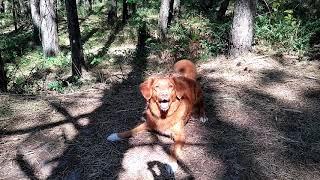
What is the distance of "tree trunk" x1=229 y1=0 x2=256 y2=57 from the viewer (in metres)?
7.40

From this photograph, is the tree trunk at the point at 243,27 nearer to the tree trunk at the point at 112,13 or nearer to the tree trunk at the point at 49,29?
the tree trunk at the point at 49,29

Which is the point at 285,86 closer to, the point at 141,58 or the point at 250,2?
the point at 250,2

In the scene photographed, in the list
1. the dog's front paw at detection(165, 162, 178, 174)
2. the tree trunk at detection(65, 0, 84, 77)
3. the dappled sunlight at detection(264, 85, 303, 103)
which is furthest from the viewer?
the tree trunk at detection(65, 0, 84, 77)

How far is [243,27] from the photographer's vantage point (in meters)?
7.45

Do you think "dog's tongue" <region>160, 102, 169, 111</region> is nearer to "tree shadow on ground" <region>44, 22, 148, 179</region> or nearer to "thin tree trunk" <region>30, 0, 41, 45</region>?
"tree shadow on ground" <region>44, 22, 148, 179</region>

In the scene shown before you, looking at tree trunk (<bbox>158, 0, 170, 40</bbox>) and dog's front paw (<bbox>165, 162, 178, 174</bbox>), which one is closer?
dog's front paw (<bbox>165, 162, 178, 174</bbox>)

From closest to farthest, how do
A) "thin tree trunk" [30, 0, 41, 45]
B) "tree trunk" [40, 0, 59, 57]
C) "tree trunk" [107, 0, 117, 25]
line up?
"tree trunk" [40, 0, 59, 57] → "thin tree trunk" [30, 0, 41, 45] → "tree trunk" [107, 0, 117, 25]

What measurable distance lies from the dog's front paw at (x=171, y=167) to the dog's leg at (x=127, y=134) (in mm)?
805

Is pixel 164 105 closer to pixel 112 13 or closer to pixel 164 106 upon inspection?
pixel 164 106

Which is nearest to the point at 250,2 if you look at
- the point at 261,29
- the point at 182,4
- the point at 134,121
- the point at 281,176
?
the point at 261,29

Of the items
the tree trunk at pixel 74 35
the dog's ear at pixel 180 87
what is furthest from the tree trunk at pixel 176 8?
the dog's ear at pixel 180 87

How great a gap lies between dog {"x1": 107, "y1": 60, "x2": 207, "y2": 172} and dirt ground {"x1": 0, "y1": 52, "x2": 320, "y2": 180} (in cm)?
11

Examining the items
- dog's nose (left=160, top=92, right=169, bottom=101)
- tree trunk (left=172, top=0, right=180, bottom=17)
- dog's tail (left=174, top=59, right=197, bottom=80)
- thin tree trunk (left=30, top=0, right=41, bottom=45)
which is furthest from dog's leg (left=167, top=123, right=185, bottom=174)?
thin tree trunk (left=30, top=0, right=41, bottom=45)

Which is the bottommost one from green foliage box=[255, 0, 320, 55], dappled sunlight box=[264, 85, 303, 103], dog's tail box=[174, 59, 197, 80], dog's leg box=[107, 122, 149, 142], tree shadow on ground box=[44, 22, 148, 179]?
tree shadow on ground box=[44, 22, 148, 179]
